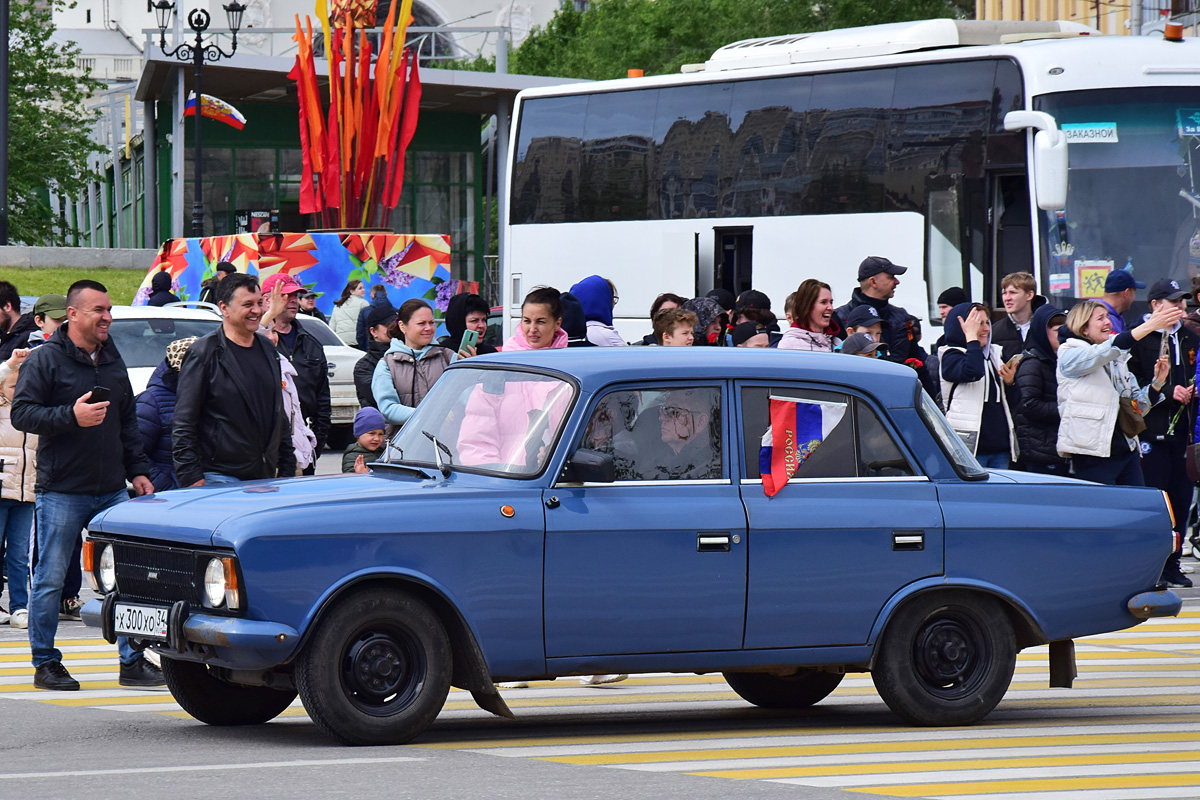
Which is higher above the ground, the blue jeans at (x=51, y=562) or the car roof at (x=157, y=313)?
the car roof at (x=157, y=313)

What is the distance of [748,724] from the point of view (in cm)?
848

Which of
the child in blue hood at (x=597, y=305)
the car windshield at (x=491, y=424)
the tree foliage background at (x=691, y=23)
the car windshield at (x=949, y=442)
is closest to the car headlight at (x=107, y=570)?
the car windshield at (x=491, y=424)

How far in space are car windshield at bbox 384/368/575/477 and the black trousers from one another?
7.21 meters

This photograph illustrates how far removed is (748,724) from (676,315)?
3.20 meters

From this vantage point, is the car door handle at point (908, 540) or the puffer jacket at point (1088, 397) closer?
the car door handle at point (908, 540)

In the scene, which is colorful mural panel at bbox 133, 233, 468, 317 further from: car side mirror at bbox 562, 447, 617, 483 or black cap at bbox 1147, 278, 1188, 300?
car side mirror at bbox 562, 447, 617, 483

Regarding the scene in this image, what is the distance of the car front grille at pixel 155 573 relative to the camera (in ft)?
24.6

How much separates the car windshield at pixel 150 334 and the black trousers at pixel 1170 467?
8.74 metres

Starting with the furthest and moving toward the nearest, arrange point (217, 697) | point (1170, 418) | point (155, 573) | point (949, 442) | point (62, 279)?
1. point (62, 279)
2. point (1170, 418)
3. point (949, 442)
4. point (217, 697)
5. point (155, 573)

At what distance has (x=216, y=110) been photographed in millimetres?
45906

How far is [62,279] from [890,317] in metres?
28.9

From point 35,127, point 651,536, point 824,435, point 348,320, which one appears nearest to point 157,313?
point 348,320

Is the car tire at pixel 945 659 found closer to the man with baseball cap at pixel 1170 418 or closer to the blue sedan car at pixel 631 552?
the blue sedan car at pixel 631 552

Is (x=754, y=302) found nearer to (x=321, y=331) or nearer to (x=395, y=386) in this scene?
(x=395, y=386)
